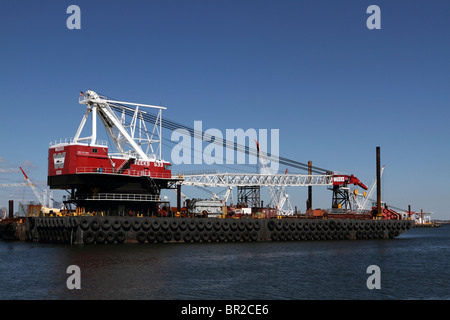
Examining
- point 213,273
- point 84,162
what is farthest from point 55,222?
point 213,273

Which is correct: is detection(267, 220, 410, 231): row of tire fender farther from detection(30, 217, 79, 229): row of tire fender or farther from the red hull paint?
detection(30, 217, 79, 229): row of tire fender

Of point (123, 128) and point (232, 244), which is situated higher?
point (123, 128)

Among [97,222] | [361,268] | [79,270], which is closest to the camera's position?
[79,270]

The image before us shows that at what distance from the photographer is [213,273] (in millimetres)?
38812

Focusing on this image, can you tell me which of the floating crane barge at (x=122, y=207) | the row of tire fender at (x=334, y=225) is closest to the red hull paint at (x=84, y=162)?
the floating crane barge at (x=122, y=207)

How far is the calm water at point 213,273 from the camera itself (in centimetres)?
3159

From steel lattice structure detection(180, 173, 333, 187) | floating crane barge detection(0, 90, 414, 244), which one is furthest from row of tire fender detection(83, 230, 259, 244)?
steel lattice structure detection(180, 173, 333, 187)

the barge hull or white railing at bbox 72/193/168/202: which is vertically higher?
white railing at bbox 72/193/168/202

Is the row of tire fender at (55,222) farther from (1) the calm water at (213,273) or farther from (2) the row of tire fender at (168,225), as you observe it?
(1) the calm water at (213,273)

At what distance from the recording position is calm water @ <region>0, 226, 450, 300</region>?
31.6 metres

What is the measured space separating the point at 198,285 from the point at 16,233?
46.9 m
